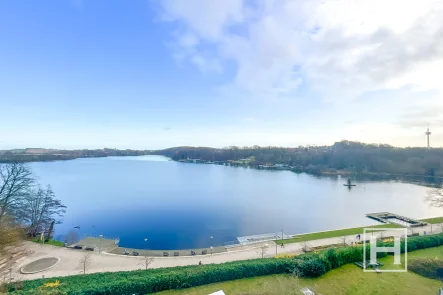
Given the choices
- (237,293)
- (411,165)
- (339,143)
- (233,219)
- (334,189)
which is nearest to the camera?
(237,293)

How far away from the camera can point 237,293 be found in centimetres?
1054

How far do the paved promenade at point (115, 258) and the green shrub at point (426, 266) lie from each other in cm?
654

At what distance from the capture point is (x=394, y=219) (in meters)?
29.3

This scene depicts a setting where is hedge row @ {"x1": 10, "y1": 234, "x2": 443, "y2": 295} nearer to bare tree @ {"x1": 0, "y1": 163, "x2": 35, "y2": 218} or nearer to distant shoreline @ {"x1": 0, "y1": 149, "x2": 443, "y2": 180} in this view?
bare tree @ {"x1": 0, "y1": 163, "x2": 35, "y2": 218}

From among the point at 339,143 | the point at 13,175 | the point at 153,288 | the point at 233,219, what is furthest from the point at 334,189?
the point at 339,143

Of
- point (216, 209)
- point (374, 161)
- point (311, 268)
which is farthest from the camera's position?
point (374, 161)

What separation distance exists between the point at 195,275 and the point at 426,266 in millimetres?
12046

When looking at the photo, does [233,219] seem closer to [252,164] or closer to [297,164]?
[297,164]

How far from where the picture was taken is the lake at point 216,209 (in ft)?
85.0

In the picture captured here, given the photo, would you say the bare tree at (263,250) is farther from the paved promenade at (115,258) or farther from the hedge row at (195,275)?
the hedge row at (195,275)

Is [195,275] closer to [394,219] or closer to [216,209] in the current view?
[216,209]

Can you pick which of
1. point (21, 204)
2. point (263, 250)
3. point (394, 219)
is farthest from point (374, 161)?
point (21, 204)

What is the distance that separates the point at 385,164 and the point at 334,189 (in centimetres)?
3721

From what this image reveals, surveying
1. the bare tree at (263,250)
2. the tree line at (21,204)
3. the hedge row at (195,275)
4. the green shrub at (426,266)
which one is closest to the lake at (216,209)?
the tree line at (21,204)
